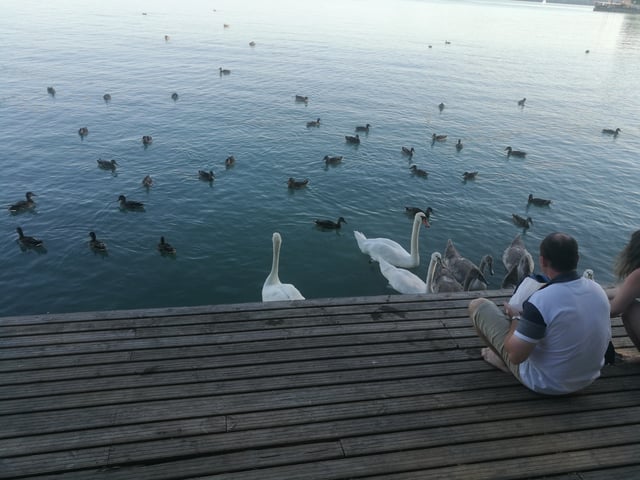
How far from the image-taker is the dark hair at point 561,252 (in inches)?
202

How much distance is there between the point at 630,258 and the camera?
250 inches

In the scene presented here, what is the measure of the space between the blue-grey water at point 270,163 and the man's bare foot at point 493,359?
27.2ft

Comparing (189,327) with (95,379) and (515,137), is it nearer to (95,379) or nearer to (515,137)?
(95,379)

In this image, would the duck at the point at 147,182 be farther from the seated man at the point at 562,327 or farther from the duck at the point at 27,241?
the seated man at the point at 562,327

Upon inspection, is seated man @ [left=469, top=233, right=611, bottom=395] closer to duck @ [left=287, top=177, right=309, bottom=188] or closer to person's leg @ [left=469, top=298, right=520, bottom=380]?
person's leg @ [left=469, top=298, right=520, bottom=380]

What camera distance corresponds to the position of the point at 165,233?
17.7 metres

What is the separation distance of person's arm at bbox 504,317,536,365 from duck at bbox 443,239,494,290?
27.6 feet

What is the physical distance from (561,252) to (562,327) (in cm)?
87

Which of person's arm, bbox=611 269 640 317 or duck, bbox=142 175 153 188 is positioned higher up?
person's arm, bbox=611 269 640 317

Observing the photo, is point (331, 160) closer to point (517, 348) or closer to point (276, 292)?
point (276, 292)

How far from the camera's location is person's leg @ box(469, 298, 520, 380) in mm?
6203

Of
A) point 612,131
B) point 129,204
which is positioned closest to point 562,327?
point 129,204

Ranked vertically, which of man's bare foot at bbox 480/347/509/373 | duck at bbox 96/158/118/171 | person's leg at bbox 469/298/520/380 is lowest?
duck at bbox 96/158/118/171

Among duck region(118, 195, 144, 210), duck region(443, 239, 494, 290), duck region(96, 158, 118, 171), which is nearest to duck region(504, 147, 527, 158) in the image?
duck region(443, 239, 494, 290)
